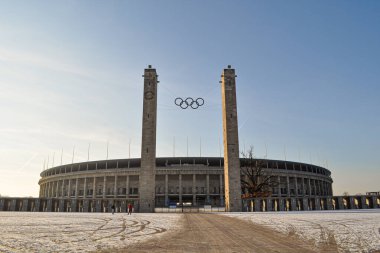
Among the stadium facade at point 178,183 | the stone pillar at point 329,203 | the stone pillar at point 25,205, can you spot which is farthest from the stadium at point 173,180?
the stone pillar at point 25,205

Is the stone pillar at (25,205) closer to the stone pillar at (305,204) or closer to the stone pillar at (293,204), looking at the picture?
the stone pillar at (293,204)

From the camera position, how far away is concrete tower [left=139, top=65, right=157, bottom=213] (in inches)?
1720

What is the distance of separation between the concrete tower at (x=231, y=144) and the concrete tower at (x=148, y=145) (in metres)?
11.8

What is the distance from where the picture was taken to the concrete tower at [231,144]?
147 feet

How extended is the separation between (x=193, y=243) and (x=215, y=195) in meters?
76.9

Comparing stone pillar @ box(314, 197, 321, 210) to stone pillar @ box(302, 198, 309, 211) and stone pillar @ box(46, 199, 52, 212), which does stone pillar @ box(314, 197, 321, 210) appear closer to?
stone pillar @ box(302, 198, 309, 211)

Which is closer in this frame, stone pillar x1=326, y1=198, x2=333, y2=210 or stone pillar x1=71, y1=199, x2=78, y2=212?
stone pillar x1=71, y1=199, x2=78, y2=212

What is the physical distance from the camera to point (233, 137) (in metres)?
46.7

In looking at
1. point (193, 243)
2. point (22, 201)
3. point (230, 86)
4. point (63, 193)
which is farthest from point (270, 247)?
point (63, 193)

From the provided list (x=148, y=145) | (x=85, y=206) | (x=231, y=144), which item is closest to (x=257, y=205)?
(x=231, y=144)

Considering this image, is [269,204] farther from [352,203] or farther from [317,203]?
[352,203]

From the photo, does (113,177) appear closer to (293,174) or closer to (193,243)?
(293,174)

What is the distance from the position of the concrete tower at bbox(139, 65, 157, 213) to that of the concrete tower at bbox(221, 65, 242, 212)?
11.8 meters

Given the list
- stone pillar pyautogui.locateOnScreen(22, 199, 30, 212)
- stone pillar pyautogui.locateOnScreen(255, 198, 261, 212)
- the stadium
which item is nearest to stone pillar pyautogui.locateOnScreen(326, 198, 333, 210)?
stone pillar pyautogui.locateOnScreen(255, 198, 261, 212)
